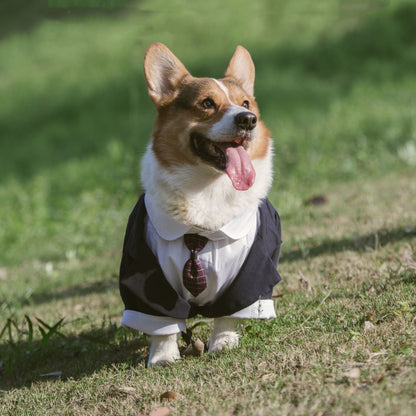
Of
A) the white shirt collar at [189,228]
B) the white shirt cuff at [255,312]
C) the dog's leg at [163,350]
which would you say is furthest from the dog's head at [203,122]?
the dog's leg at [163,350]

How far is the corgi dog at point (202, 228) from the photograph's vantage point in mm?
3191

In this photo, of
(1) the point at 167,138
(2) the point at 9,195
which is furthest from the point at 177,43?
(1) the point at 167,138

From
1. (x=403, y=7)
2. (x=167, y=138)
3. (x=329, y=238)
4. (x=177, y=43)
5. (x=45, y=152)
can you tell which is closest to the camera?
(x=167, y=138)

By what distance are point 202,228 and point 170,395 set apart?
2.92ft

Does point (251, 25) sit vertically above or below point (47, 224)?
above

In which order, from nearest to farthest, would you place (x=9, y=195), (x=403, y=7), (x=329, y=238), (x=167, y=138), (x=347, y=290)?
(x=167, y=138) → (x=347, y=290) → (x=329, y=238) → (x=9, y=195) → (x=403, y=7)

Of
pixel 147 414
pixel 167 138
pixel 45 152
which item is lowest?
pixel 45 152

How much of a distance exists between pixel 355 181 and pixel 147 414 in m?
5.60

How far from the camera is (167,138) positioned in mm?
3367

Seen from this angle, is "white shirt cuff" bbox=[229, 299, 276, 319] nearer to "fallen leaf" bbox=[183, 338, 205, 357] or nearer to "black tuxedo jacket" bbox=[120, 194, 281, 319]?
"black tuxedo jacket" bbox=[120, 194, 281, 319]

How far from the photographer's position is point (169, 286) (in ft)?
10.6

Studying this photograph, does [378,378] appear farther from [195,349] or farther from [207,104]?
[207,104]

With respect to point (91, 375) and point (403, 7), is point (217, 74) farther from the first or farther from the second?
point (91, 375)

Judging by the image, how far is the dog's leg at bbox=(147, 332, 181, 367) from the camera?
10.8ft
